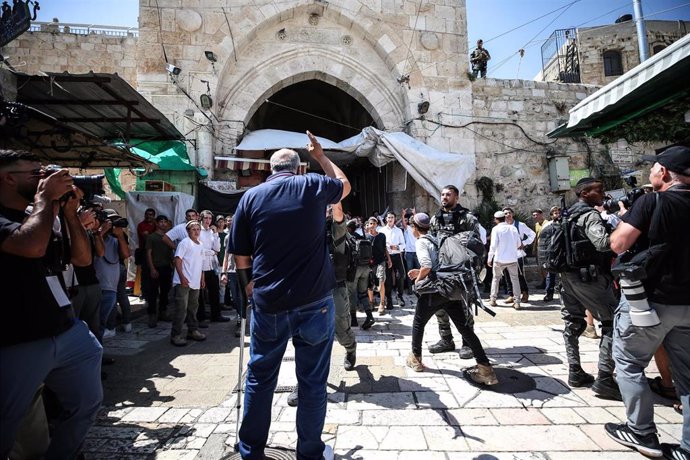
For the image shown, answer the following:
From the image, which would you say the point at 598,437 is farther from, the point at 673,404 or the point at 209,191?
the point at 209,191

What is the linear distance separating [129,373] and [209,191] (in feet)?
18.9

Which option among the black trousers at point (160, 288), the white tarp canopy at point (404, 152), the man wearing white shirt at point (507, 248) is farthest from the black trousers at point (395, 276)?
the black trousers at point (160, 288)

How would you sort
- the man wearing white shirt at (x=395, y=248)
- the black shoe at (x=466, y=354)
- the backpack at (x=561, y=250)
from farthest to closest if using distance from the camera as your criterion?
the man wearing white shirt at (x=395, y=248) → the black shoe at (x=466, y=354) → the backpack at (x=561, y=250)

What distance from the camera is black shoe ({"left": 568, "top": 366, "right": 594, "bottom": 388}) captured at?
137 inches

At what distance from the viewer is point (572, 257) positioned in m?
3.44

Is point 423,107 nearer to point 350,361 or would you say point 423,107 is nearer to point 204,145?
point 204,145

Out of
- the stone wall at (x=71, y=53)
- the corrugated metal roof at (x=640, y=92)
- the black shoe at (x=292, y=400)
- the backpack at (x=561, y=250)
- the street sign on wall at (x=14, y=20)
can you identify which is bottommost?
the black shoe at (x=292, y=400)

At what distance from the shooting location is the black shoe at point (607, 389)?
10.5 feet

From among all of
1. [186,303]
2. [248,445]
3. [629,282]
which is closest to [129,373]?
[186,303]

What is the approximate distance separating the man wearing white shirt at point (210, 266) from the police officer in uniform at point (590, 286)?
5650 millimetres

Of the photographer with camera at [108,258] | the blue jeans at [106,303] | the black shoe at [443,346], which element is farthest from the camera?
the blue jeans at [106,303]

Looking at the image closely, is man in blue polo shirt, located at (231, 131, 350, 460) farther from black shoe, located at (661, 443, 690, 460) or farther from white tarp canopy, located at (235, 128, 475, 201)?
white tarp canopy, located at (235, 128, 475, 201)

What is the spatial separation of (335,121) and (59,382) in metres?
15.3

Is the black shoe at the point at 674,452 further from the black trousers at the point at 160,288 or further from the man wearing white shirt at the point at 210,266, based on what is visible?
the black trousers at the point at 160,288
